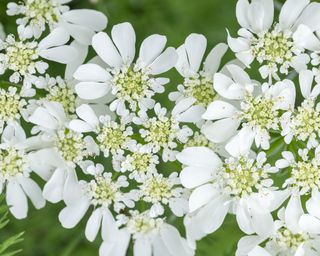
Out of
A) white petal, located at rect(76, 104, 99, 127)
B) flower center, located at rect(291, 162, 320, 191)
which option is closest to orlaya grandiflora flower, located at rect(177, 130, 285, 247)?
flower center, located at rect(291, 162, 320, 191)

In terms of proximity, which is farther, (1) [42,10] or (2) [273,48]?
(1) [42,10]

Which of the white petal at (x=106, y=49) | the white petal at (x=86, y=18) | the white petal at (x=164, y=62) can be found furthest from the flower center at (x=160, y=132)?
the white petal at (x=86, y=18)

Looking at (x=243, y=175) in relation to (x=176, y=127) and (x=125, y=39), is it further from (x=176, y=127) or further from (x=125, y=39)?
(x=125, y=39)

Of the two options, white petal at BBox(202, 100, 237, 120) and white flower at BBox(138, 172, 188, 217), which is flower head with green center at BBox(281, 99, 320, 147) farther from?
white flower at BBox(138, 172, 188, 217)

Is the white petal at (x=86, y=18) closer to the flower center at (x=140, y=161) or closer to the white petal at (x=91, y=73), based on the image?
the white petal at (x=91, y=73)

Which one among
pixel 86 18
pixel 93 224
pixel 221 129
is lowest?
pixel 93 224

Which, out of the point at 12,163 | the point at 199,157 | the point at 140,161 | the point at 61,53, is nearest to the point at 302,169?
the point at 199,157
